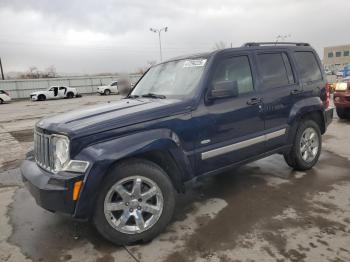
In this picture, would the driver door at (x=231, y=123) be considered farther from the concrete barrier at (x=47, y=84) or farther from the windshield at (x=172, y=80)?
the concrete barrier at (x=47, y=84)

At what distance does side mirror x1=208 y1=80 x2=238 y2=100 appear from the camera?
11.9ft

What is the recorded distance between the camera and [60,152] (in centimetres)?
303

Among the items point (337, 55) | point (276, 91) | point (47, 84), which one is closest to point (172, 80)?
point (276, 91)

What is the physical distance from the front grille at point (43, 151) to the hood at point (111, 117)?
0.11 metres

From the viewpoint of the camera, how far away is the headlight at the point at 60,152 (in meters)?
2.96

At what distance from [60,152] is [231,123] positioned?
79.0 inches

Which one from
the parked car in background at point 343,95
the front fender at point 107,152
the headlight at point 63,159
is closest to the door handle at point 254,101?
the front fender at point 107,152

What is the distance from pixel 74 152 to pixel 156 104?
1085mm

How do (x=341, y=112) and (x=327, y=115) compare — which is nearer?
(x=327, y=115)

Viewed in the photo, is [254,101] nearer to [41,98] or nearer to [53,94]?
[41,98]

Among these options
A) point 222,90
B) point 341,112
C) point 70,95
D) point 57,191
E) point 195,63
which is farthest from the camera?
point 70,95

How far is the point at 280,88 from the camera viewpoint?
4.54 meters

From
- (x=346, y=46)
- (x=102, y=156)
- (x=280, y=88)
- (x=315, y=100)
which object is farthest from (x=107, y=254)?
(x=346, y=46)

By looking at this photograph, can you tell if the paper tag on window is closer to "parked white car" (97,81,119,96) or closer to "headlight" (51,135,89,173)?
"headlight" (51,135,89,173)
